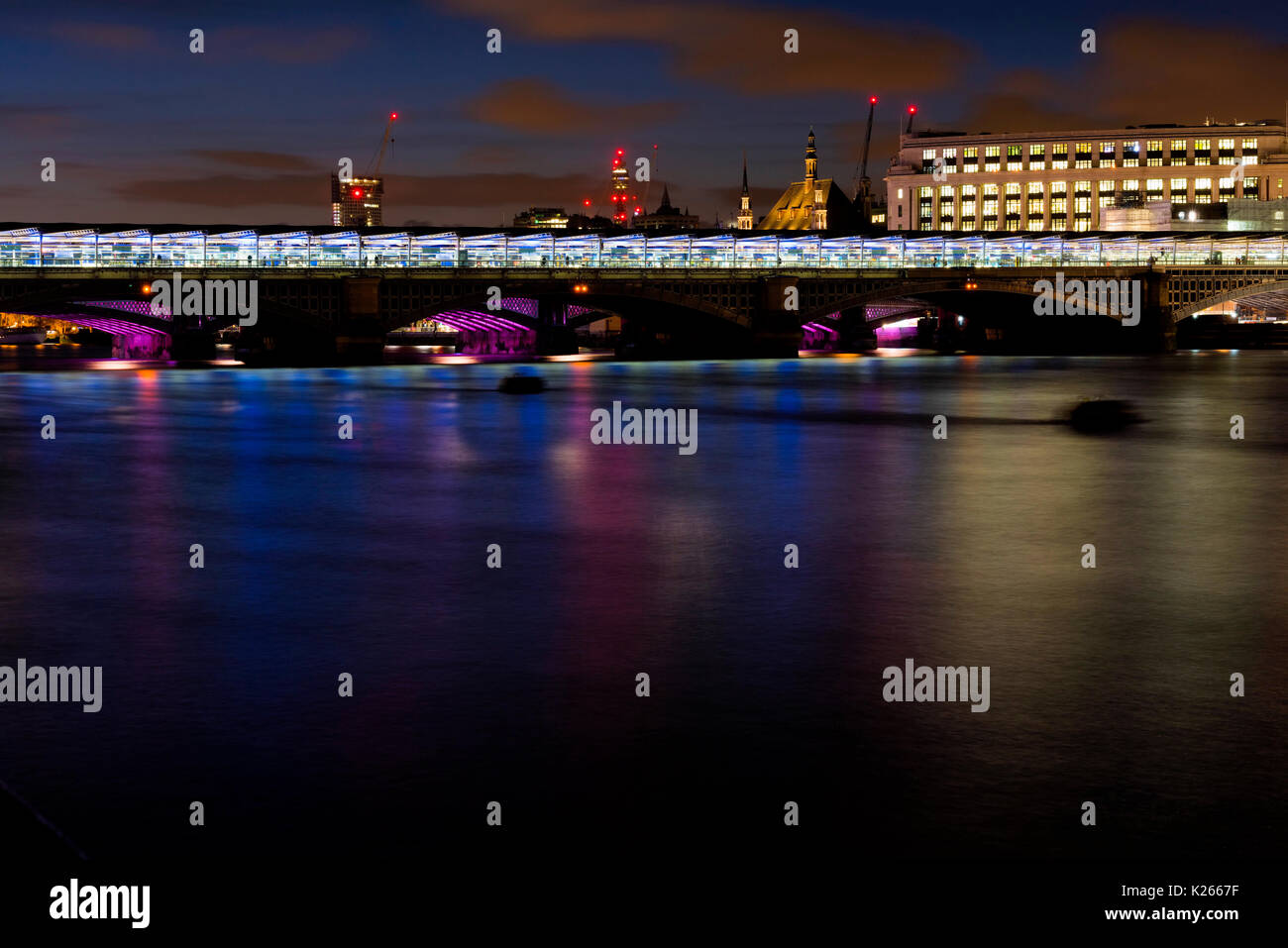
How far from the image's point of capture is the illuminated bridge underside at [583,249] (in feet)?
427

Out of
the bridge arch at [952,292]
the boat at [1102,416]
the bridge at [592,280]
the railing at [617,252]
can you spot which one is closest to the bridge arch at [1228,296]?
the bridge at [592,280]

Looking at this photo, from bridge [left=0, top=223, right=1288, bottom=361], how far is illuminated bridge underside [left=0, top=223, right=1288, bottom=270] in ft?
0.61

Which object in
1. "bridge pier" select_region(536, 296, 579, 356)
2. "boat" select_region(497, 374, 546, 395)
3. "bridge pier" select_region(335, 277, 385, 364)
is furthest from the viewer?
"bridge pier" select_region(536, 296, 579, 356)

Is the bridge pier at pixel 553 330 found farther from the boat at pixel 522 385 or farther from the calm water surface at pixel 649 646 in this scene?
the calm water surface at pixel 649 646

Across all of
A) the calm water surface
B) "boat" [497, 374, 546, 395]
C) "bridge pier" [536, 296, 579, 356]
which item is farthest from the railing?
the calm water surface

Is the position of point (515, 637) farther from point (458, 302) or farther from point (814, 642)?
point (458, 302)

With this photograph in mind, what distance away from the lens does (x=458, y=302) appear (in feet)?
438

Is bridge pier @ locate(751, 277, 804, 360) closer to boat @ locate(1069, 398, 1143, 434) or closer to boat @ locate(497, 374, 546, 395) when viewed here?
boat @ locate(497, 374, 546, 395)

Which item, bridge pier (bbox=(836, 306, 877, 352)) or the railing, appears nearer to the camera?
the railing

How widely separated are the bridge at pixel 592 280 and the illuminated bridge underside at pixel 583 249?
184 mm

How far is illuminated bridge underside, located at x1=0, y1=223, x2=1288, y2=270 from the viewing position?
13000 cm

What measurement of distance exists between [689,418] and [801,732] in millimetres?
47274

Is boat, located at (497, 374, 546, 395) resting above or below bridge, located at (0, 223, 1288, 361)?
below
